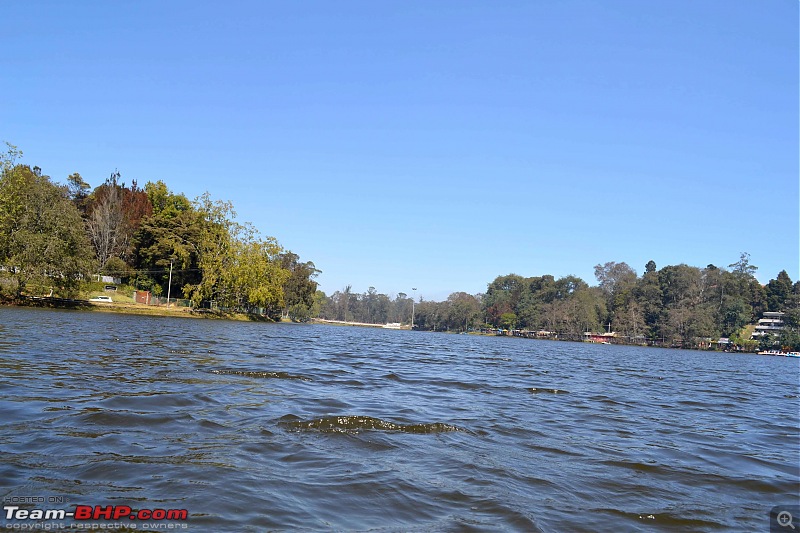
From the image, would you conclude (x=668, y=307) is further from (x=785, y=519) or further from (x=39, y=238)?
(x=785, y=519)

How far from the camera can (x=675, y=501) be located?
5.70m

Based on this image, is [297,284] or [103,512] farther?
[297,284]

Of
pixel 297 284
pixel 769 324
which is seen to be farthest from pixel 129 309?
pixel 769 324

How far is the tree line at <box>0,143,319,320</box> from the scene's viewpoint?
1852 inches

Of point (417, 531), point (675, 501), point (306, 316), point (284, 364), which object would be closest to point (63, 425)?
point (417, 531)

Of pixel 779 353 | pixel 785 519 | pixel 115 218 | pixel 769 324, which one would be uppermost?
pixel 115 218

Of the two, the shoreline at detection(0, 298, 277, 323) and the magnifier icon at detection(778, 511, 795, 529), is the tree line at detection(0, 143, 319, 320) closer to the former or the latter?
the shoreline at detection(0, 298, 277, 323)

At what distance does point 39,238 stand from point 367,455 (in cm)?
5045

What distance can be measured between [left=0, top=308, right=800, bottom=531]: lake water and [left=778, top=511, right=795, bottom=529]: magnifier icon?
6.0 inches

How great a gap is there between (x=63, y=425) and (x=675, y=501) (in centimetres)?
714

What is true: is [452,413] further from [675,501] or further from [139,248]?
[139,248]

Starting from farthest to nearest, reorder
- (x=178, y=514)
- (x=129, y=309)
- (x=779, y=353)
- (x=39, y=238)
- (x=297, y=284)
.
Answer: (x=779, y=353), (x=297, y=284), (x=129, y=309), (x=39, y=238), (x=178, y=514)

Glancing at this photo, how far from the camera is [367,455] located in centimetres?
654

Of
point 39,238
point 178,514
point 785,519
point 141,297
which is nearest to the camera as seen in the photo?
point 178,514
